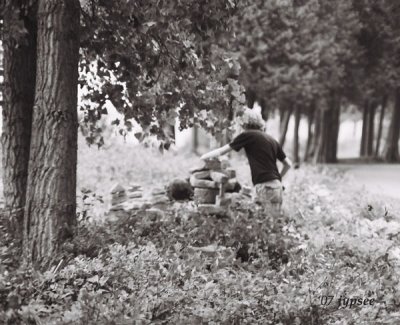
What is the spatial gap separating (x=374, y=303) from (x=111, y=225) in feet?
10.6

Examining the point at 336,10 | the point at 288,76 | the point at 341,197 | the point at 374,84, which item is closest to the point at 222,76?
the point at 341,197

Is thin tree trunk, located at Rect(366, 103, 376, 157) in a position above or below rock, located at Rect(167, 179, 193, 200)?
above

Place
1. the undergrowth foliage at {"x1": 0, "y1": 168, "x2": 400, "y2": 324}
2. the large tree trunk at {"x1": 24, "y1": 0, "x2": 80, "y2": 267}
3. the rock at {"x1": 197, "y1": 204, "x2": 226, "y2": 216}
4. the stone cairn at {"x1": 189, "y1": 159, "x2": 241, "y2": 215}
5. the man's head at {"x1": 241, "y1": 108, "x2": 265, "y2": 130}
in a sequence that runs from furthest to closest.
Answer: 1. the stone cairn at {"x1": 189, "y1": 159, "x2": 241, "y2": 215}
2. the rock at {"x1": 197, "y1": 204, "x2": 226, "y2": 216}
3. the man's head at {"x1": 241, "y1": 108, "x2": 265, "y2": 130}
4. the large tree trunk at {"x1": 24, "y1": 0, "x2": 80, "y2": 267}
5. the undergrowth foliage at {"x1": 0, "y1": 168, "x2": 400, "y2": 324}

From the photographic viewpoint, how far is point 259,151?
23.7ft

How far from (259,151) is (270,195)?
2.32 ft

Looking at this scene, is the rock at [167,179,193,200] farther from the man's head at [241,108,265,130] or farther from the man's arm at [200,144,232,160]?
the man's arm at [200,144,232,160]

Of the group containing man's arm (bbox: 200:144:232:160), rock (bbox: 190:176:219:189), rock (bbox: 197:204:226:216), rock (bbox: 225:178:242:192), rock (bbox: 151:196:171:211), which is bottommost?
rock (bbox: 151:196:171:211)

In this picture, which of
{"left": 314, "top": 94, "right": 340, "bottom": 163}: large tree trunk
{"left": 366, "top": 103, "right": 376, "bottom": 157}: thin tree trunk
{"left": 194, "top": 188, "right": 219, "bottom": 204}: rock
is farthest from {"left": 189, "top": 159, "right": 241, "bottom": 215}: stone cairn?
{"left": 366, "top": 103, "right": 376, "bottom": 157}: thin tree trunk

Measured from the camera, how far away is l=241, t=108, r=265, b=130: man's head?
24.0ft

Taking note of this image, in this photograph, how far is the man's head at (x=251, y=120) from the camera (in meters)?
7.30

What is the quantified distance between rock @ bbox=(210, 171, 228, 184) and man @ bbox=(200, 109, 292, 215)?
3.78 ft

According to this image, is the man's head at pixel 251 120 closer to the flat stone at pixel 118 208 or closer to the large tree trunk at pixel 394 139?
the flat stone at pixel 118 208

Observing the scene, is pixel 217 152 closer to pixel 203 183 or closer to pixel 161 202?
pixel 203 183

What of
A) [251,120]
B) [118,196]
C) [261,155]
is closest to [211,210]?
[261,155]
